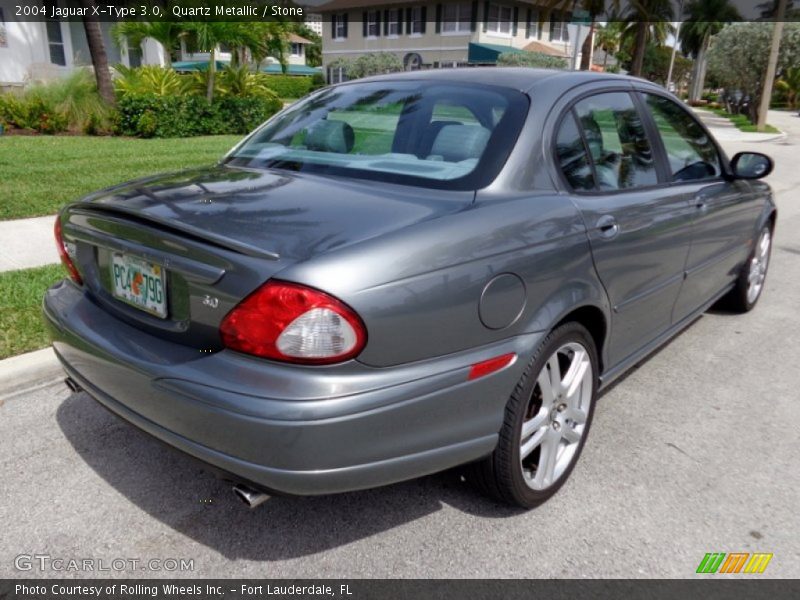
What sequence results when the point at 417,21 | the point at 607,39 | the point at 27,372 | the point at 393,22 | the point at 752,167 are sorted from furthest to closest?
1. the point at 607,39
2. the point at 393,22
3. the point at 417,21
4. the point at 752,167
5. the point at 27,372

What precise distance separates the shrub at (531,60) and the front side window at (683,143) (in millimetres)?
35292

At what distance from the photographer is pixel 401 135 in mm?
2984

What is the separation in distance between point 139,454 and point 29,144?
429 inches

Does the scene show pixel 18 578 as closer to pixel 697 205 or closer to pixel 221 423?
pixel 221 423

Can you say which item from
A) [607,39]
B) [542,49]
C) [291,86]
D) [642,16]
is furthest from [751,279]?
[607,39]

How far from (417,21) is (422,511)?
4589cm

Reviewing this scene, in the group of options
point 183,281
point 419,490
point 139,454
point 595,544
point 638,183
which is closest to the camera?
point 183,281

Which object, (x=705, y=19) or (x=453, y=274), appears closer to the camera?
(x=453, y=274)

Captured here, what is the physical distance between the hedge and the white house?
604cm

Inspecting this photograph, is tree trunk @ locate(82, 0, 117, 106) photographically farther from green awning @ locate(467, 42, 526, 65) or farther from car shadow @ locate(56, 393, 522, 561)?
green awning @ locate(467, 42, 526, 65)

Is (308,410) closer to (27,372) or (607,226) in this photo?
(607,226)

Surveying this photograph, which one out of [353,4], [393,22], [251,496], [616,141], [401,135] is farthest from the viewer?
[353,4]

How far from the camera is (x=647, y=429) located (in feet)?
11.2
